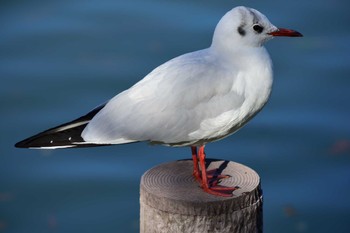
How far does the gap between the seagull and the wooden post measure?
289 mm

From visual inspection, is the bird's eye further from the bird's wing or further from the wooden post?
the wooden post

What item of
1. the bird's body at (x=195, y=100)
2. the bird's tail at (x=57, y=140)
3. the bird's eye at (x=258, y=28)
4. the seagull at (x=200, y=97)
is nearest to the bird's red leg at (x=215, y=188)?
the seagull at (x=200, y=97)

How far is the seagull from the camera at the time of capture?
3.20m

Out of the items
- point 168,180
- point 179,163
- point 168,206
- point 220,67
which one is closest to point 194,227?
point 168,206

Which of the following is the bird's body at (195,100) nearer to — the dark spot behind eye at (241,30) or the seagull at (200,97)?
the seagull at (200,97)

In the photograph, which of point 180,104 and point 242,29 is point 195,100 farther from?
point 242,29

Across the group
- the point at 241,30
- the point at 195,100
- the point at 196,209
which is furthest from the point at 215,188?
the point at 241,30

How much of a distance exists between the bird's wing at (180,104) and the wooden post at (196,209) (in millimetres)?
330

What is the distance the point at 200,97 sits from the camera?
322 centimetres

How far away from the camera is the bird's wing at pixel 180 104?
10.5 feet

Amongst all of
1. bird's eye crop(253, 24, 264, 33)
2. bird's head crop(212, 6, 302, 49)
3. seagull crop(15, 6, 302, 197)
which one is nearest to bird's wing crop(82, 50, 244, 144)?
seagull crop(15, 6, 302, 197)

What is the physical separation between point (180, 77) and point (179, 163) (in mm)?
471

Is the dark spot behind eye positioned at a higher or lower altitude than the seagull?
higher

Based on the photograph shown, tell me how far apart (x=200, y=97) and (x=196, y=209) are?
73 centimetres
